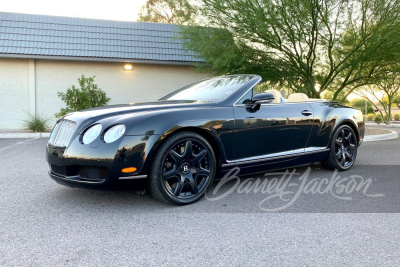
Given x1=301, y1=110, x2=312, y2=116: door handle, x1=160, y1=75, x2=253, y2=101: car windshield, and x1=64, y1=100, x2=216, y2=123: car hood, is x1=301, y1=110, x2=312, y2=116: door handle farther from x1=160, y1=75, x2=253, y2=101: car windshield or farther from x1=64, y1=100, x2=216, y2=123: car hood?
x1=64, y1=100, x2=216, y2=123: car hood

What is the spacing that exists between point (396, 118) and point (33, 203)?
38757 mm

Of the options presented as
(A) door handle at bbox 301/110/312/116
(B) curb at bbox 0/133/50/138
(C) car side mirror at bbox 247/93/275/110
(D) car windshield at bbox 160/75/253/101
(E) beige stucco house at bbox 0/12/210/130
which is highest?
(E) beige stucco house at bbox 0/12/210/130

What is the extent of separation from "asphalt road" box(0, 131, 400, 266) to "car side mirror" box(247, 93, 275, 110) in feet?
3.25

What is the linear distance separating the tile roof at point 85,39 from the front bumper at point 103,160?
33.0 ft

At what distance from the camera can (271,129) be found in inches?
166

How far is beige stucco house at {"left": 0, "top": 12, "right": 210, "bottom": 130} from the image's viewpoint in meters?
13.5

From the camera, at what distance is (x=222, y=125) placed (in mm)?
3809

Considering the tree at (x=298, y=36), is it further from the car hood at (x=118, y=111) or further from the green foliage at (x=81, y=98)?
the car hood at (x=118, y=111)

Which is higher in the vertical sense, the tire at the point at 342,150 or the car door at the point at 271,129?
the car door at the point at 271,129

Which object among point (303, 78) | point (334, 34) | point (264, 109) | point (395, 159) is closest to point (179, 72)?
point (303, 78)
